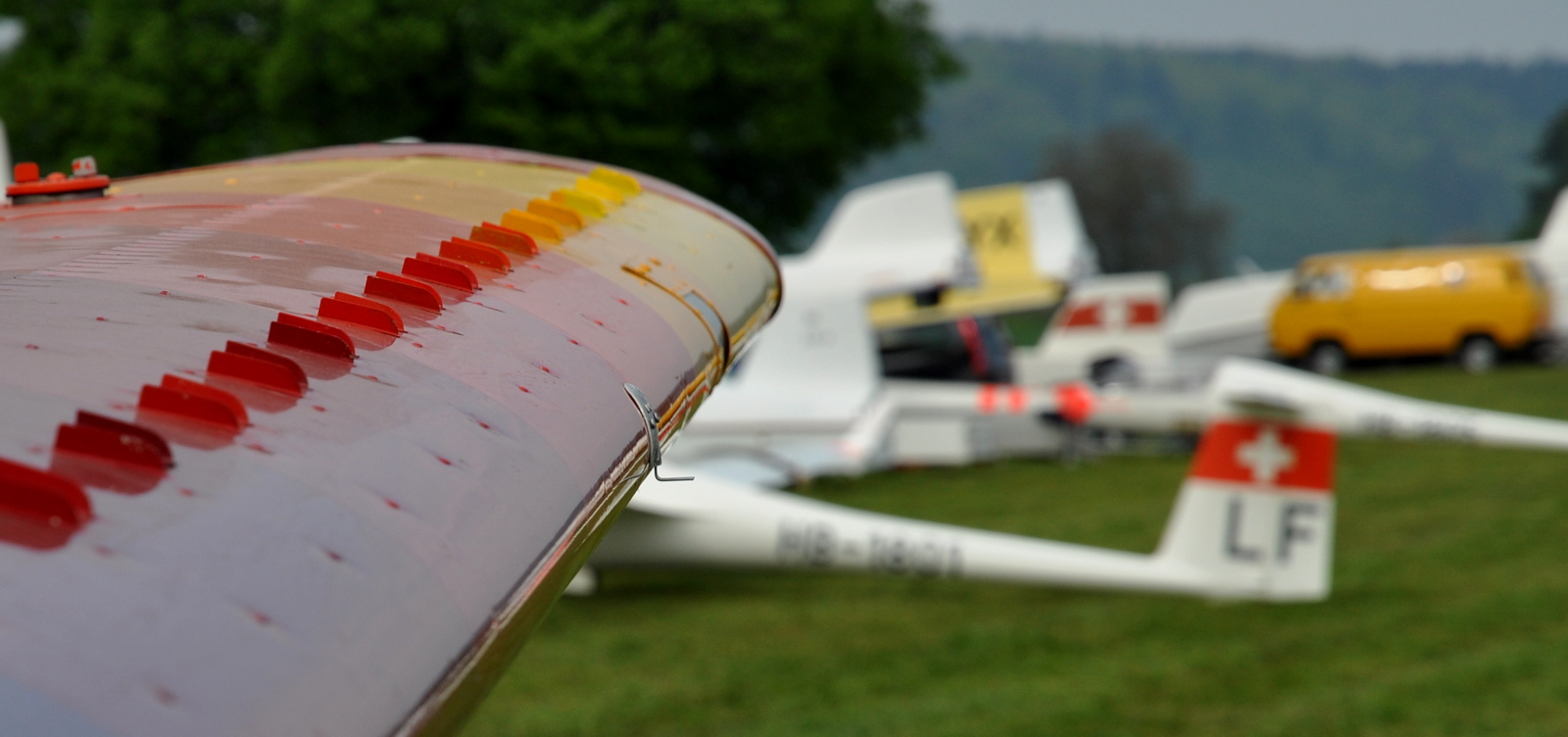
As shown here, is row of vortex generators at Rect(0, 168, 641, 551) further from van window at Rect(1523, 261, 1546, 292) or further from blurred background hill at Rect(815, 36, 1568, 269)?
blurred background hill at Rect(815, 36, 1568, 269)

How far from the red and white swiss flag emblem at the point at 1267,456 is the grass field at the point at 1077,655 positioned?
76 centimetres

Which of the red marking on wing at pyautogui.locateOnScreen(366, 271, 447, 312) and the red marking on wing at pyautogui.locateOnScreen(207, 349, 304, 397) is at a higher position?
the red marking on wing at pyautogui.locateOnScreen(207, 349, 304, 397)

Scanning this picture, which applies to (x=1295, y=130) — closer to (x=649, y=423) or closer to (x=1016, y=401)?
(x=1016, y=401)

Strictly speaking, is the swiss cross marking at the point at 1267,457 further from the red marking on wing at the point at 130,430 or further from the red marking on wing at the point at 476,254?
the red marking on wing at the point at 130,430

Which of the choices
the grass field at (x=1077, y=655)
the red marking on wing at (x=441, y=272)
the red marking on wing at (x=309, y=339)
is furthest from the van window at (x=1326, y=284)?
the red marking on wing at (x=309, y=339)

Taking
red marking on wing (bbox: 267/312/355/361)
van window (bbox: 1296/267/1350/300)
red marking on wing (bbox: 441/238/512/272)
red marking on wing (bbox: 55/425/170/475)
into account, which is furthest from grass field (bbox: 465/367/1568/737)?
van window (bbox: 1296/267/1350/300)

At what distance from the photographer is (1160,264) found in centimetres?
6488

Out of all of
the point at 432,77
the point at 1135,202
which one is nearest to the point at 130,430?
the point at 432,77

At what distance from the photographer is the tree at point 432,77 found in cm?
2139

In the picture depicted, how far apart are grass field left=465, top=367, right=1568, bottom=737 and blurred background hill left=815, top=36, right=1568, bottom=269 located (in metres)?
135

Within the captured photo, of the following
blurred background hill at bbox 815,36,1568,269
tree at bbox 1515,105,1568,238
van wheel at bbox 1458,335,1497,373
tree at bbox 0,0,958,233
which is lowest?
blurred background hill at bbox 815,36,1568,269

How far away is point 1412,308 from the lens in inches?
842

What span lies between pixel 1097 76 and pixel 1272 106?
74.9 feet

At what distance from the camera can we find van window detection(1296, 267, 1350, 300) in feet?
71.7
